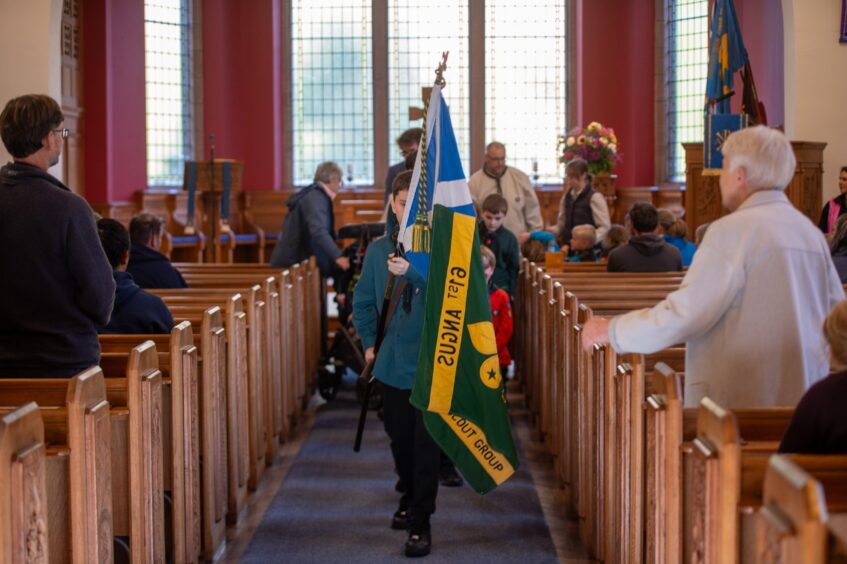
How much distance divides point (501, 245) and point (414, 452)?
270 centimetres

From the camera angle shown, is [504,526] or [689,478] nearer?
[689,478]

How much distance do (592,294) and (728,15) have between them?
10.8ft

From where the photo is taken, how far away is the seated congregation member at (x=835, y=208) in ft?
27.2

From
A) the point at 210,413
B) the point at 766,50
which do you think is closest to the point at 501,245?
the point at 210,413

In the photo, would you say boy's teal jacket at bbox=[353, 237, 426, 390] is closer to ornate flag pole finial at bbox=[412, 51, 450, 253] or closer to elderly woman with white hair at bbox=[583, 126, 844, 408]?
ornate flag pole finial at bbox=[412, 51, 450, 253]

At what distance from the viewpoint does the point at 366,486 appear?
17.1 ft

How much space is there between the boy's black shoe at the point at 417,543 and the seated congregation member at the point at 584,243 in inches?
148

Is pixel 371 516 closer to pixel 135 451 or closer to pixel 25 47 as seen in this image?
pixel 135 451

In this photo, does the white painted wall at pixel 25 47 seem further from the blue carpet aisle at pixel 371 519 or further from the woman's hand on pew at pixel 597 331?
the woman's hand on pew at pixel 597 331

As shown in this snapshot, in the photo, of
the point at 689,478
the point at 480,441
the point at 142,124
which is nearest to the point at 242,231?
the point at 142,124

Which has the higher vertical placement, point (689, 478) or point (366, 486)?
point (689, 478)

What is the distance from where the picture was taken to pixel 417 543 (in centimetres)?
421

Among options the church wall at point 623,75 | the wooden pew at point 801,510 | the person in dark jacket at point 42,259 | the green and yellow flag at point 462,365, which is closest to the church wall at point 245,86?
the church wall at point 623,75

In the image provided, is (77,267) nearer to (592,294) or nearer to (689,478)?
(689,478)
